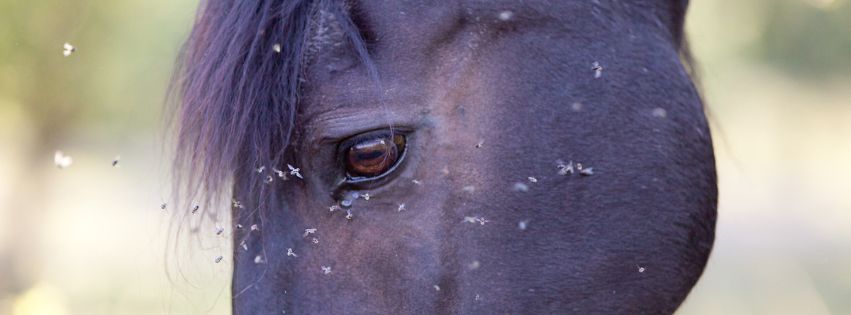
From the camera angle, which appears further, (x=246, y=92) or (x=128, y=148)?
(x=128, y=148)

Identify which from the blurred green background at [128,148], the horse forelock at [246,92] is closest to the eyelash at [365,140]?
the horse forelock at [246,92]

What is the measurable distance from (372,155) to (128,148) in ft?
23.0

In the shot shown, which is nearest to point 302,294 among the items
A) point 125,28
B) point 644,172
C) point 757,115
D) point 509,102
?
point 509,102

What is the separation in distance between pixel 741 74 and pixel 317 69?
1060 centimetres

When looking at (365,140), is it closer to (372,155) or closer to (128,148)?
(372,155)

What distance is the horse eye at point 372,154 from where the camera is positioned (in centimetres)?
180

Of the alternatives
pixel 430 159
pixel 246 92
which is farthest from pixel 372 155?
pixel 246 92

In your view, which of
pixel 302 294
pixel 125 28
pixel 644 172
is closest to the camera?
pixel 302 294

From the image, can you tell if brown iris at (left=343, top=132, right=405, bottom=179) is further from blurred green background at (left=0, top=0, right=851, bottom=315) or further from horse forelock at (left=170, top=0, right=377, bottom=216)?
blurred green background at (left=0, top=0, right=851, bottom=315)

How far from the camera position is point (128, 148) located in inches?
328

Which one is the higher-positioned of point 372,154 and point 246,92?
point 246,92

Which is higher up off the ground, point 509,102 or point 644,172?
point 509,102

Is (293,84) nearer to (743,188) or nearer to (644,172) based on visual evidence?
(644,172)

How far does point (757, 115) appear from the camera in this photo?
15.4 metres
